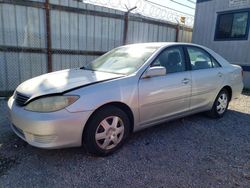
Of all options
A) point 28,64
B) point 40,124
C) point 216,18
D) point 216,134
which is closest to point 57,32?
point 28,64

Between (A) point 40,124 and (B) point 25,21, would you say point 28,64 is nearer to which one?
(B) point 25,21

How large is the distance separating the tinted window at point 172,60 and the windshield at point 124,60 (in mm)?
176

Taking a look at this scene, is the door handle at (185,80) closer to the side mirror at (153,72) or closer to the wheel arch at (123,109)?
the side mirror at (153,72)

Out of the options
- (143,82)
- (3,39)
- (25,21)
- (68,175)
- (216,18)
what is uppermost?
(216,18)

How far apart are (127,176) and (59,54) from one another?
15.8 ft

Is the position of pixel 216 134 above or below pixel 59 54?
below

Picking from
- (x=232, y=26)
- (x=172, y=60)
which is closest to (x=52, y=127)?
(x=172, y=60)

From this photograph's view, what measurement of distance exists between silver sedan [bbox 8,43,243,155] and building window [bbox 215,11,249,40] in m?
5.47

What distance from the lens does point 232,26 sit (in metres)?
9.16

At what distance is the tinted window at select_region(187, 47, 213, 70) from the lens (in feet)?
13.5

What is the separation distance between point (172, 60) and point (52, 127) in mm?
2255

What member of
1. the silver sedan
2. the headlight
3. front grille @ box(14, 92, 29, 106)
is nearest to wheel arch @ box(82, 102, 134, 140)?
the silver sedan

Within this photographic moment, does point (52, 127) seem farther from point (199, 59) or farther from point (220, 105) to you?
point (220, 105)

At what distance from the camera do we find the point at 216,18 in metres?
9.76
